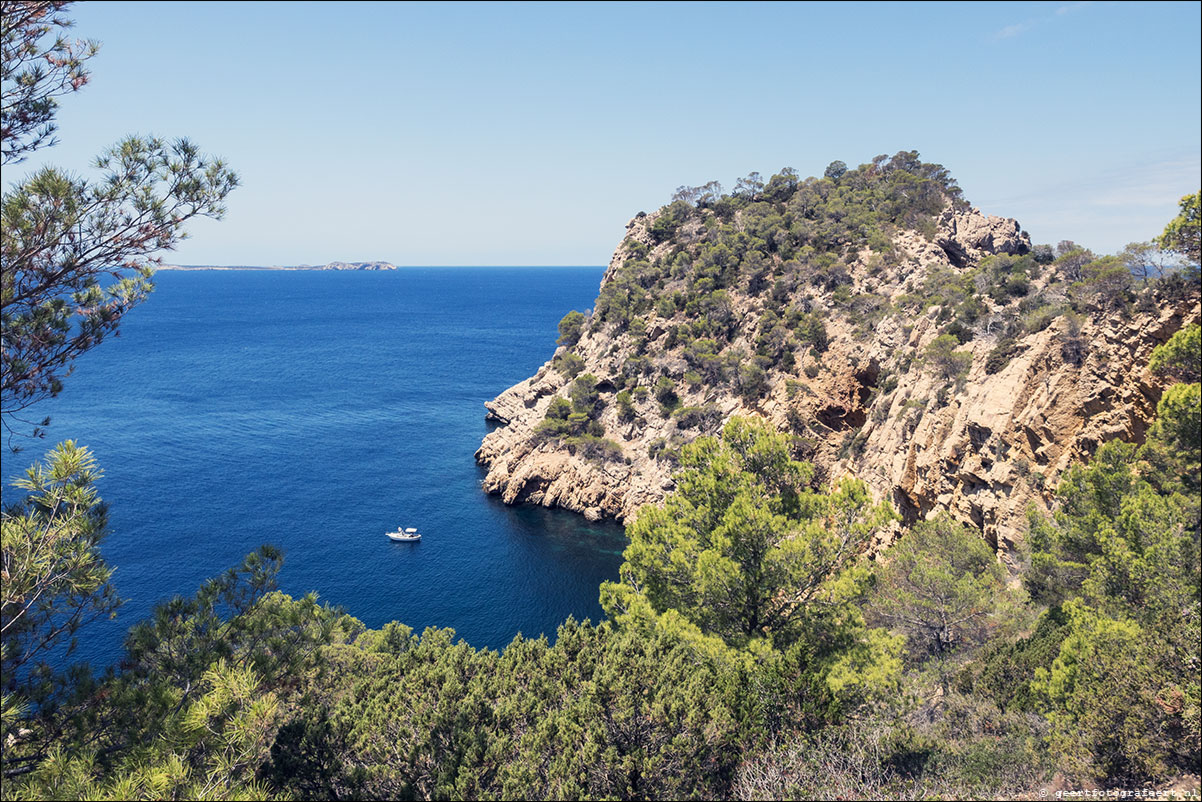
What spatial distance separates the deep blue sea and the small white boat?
1.77 ft

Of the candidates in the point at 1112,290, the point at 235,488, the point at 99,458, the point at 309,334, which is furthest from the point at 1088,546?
the point at 309,334

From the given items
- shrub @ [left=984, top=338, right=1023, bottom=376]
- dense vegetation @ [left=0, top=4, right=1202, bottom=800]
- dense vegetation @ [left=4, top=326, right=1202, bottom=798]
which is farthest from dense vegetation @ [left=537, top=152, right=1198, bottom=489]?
dense vegetation @ [left=4, top=326, right=1202, bottom=798]

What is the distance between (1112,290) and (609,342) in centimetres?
4235

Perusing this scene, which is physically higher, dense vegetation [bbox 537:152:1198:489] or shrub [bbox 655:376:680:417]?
dense vegetation [bbox 537:152:1198:489]

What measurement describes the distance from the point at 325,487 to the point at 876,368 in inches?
1729

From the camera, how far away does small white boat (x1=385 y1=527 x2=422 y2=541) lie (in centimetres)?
4359

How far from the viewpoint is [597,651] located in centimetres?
1342

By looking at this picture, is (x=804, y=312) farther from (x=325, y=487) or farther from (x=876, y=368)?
(x=325, y=487)

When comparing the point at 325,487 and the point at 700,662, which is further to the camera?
the point at 325,487

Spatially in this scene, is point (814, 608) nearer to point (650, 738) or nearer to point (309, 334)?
point (650, 738)

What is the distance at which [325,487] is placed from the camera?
169 feet

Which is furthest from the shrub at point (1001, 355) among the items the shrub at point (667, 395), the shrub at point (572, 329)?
the shrub at point (572, 329)

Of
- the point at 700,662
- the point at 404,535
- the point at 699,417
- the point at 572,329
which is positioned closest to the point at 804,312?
the point at 699,417

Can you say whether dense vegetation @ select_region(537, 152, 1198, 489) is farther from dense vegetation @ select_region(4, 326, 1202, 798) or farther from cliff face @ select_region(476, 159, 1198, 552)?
dense vegetation @ select_region(4, 326, 1202, 798)
